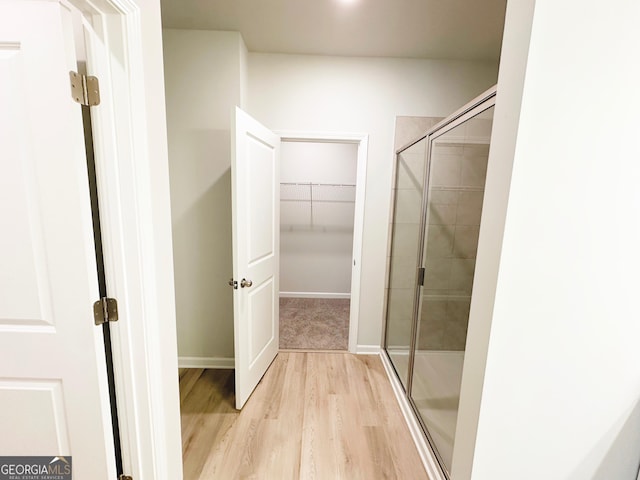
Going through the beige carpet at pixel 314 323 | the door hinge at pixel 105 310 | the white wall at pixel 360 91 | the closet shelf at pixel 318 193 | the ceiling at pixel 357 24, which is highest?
the ceiling at pixel 357 24

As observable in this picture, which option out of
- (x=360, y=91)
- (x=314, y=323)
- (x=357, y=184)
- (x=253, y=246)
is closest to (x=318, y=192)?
(x=357, y=184)

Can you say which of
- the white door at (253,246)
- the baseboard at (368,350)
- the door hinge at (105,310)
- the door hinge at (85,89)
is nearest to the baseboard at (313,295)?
the baseboard at (368,350)

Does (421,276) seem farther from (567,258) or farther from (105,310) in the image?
(105,310)

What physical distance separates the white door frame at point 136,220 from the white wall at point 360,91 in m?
1.34

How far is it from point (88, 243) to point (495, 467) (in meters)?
1.63

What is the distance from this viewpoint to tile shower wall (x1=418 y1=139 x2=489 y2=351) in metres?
1.54

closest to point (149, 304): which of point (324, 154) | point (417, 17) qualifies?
point (417, 17)

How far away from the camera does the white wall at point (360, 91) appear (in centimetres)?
221

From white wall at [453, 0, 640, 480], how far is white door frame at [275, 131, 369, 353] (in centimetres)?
149

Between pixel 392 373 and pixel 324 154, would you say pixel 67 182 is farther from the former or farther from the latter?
pixel 324 154

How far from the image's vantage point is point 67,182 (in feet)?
2.70

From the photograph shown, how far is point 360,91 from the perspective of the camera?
2.24 m

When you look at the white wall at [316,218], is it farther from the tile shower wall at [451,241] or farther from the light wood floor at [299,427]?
the tile shower wall at [451,241]

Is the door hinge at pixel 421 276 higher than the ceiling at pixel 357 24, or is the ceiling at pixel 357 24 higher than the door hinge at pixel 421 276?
the ceiling at pixel 357 24
